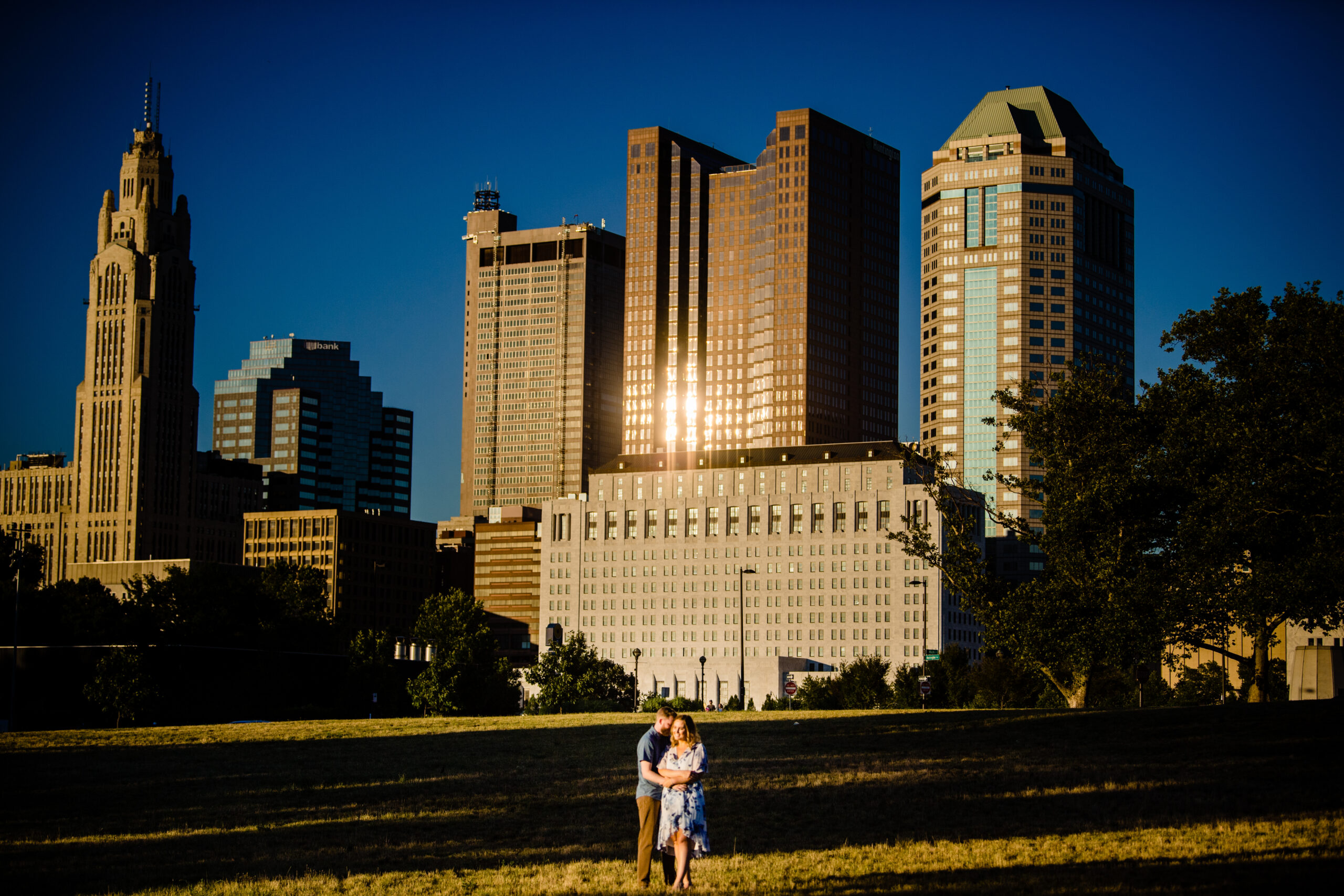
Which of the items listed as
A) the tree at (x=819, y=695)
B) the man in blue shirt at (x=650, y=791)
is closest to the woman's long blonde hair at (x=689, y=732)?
the man in blue shirt at (x=650, y=791)

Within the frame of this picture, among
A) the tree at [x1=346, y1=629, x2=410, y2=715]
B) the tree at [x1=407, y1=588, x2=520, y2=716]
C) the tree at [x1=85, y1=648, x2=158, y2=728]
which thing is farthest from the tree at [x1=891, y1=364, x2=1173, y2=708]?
the tree at [x1=407, y1=588, x2=520, y2=716]

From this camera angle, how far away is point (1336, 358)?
44500 millimetres

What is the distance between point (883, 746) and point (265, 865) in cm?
2177

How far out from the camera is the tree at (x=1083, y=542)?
4819 centimetres

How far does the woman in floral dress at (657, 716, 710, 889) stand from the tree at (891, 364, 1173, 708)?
30.9 meters

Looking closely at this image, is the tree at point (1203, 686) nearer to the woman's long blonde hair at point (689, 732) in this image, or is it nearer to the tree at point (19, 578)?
the tree at point (19, 578)

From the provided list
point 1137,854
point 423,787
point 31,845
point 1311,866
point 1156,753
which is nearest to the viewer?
point 1311,866

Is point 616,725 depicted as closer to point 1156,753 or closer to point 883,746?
point 883,746

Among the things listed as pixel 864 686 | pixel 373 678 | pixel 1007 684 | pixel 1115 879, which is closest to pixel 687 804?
pixel 1115 879

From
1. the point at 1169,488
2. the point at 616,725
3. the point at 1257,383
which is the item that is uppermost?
the point at 1257,383

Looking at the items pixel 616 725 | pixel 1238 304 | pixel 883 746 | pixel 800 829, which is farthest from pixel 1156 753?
pixel 616 725

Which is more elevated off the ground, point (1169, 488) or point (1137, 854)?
point (1169, 488)

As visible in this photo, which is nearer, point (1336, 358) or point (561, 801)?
point (561, 801)

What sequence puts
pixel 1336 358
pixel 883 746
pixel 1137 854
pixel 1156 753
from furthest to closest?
pixel 1336 358 → pixel 883 746 → pixel 1156 753 → pixel 1137 854
